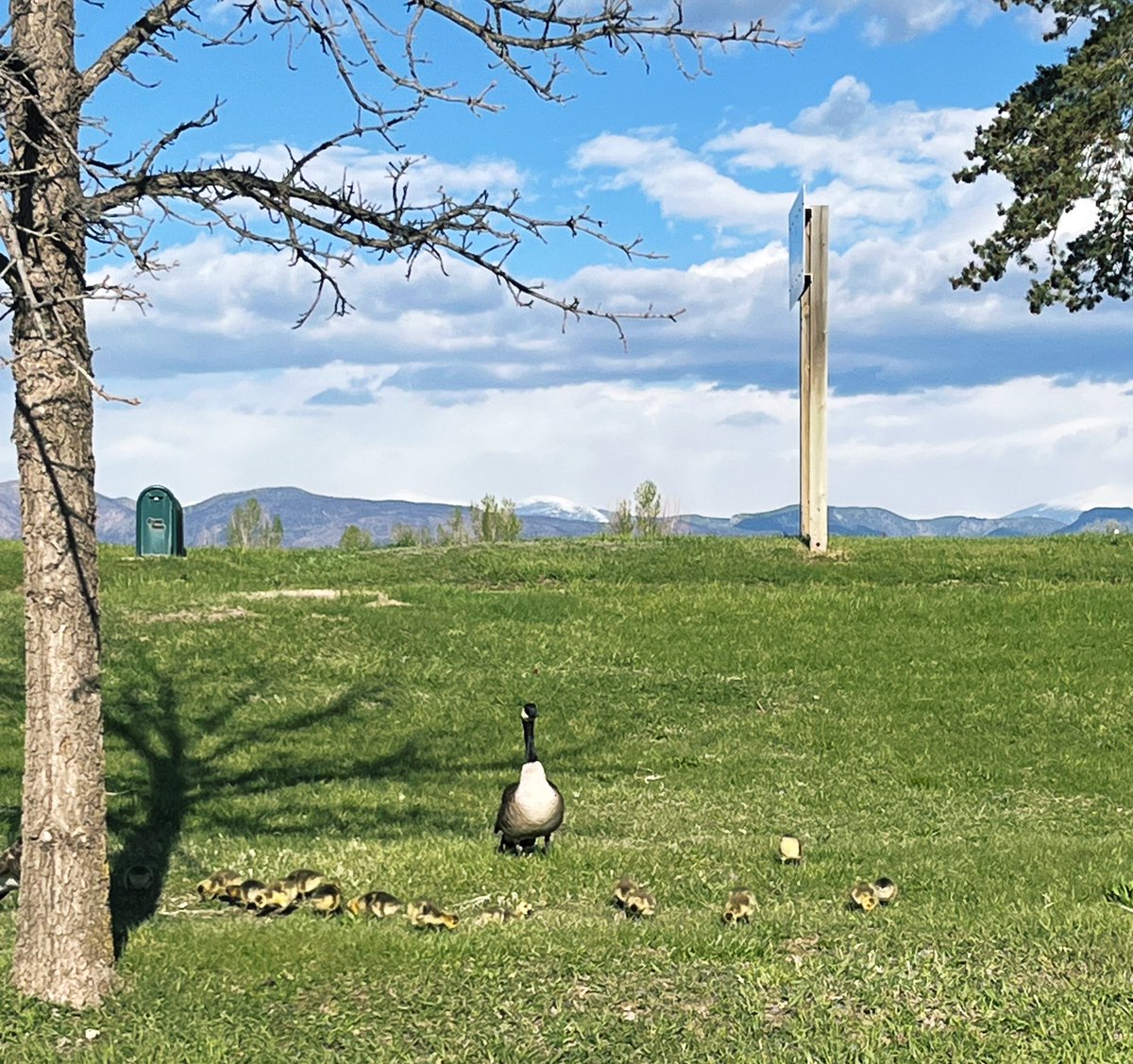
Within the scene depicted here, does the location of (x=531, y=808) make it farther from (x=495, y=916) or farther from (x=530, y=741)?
(x=495, y=916)

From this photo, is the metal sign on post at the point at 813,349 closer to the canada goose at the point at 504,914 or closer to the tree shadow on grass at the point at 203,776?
the tree shadow on grass at the point at 203,776

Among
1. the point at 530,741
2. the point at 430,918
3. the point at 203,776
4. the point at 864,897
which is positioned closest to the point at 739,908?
the point at 864,897

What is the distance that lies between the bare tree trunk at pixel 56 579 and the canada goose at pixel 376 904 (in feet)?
5.38

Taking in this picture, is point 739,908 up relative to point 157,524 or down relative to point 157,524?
down

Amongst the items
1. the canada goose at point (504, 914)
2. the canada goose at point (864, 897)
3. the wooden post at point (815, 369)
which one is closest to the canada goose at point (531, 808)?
the canada goose at point (504, 914)

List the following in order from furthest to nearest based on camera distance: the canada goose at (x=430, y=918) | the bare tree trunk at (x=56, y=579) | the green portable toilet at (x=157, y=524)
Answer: the green portable toilet at (x=157, y=524) → the canada goose at (x=430, y=918) → the bare tree trunk at (x=56, y=579)

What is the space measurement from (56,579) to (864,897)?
4.67 metres

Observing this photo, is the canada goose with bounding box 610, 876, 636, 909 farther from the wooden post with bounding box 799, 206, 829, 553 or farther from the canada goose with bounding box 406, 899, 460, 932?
the wooden post with bounding box 799, 206, 829, 553

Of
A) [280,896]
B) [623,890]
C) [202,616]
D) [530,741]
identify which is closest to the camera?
[623,890]

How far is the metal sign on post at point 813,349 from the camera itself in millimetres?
23594

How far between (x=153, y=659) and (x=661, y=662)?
20.1ft

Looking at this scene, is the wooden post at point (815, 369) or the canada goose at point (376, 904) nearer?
the canada goose at point (376, 904)

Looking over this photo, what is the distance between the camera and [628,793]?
1288cm

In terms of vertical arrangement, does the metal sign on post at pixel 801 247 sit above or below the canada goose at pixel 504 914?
above
